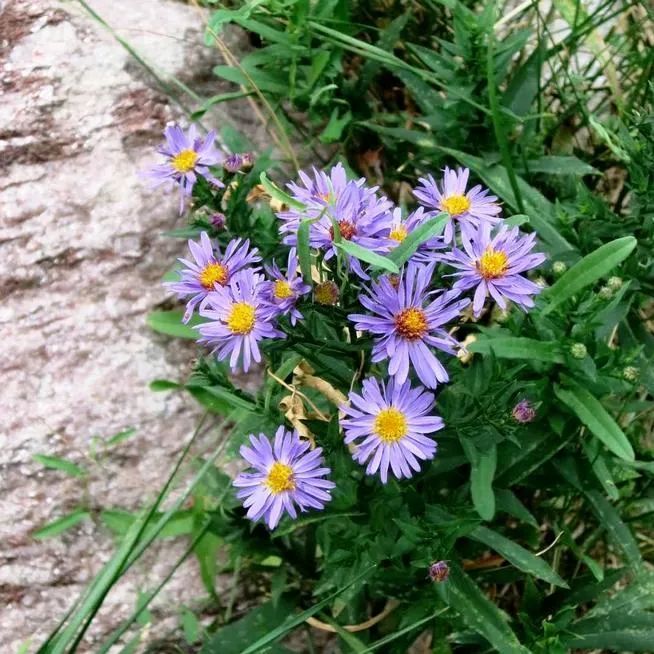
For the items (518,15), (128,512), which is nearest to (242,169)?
(128,512)

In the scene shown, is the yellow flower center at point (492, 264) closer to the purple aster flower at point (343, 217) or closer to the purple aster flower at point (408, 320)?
the purple aster flower at point (408, 320)

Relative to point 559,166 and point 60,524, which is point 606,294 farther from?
point 60,524

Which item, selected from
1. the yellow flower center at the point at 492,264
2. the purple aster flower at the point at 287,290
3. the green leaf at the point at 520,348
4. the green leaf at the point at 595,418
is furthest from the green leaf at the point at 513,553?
the purple aster flower at the point at 287,290

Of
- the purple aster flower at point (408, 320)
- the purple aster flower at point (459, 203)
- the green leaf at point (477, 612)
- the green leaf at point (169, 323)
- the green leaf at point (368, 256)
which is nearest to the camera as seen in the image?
the green leaf at point (368, 256)

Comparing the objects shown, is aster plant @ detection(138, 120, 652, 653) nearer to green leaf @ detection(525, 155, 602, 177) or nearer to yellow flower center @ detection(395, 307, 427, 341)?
yellow flower center @ detection(395, 307, 427, 341)

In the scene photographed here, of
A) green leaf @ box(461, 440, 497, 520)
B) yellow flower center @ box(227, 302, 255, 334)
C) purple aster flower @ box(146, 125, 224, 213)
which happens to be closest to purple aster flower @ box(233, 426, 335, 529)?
yellow flower center @ box(227, 302, 255, 334)

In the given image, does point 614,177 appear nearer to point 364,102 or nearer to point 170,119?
point 364,102
